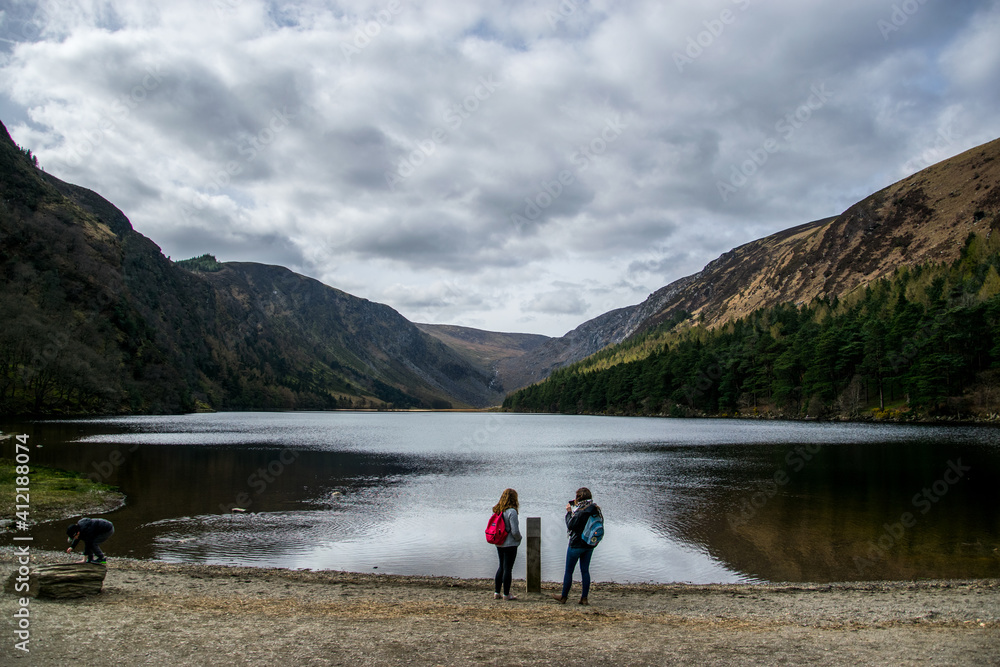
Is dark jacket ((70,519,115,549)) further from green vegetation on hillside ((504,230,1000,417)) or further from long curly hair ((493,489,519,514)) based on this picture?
green vegetation on hillside ((504,230,1000,417))

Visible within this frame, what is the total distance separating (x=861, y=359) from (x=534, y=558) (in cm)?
12440

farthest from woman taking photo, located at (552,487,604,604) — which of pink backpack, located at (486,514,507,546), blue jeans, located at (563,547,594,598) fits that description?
pink backpack, located at (486,514,507,546)

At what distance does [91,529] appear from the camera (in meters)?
15.9

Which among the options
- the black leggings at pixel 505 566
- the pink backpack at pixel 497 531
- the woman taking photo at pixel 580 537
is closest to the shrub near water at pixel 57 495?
the black leggings at pixel 505 566

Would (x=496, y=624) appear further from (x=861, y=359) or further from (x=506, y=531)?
(x=861, y=359)

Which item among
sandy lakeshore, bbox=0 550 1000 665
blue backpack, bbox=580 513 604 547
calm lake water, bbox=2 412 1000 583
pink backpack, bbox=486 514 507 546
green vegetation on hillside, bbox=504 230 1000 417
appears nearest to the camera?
sandy lakeshore, bbox=0 550 1000 665

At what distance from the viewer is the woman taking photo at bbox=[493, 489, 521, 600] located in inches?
571

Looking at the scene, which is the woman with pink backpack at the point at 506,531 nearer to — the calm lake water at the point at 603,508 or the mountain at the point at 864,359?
the calm lake water at the point at 603,508

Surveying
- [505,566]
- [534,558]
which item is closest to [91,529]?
[505,566]

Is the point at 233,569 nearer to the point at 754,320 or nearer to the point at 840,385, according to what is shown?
the point at 840,385

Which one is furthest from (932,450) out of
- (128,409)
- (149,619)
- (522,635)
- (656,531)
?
(128,409)

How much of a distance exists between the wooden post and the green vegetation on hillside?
101085 millimetres

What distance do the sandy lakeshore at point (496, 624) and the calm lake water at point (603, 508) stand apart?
3694mm

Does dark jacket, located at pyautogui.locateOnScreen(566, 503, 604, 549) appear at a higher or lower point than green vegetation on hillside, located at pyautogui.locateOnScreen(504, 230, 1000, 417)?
lower
